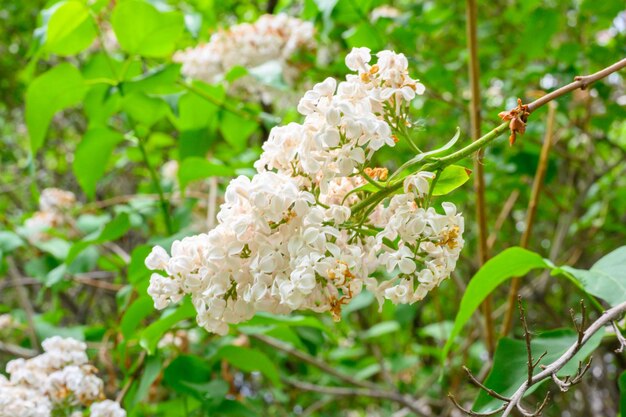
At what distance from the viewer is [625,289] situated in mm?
876

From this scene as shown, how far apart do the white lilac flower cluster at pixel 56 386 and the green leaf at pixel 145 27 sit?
0.63 m

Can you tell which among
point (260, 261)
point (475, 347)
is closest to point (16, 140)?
point (475, 347)

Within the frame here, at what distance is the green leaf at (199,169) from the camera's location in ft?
4.68

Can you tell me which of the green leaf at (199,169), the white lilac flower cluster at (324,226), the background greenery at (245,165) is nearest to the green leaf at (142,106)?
the background greenery at (245,165)

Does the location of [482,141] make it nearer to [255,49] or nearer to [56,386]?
[56,386]

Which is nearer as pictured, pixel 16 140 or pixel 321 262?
pixel 321 262

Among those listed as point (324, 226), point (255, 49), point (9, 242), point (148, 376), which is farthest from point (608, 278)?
point (9, 242)

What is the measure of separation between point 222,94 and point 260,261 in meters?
0.97

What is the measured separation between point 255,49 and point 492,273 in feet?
4.00

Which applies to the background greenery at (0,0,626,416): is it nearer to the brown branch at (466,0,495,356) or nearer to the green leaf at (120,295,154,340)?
the green leaf at (120,295,154,340)

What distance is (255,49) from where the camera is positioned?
6.44ft

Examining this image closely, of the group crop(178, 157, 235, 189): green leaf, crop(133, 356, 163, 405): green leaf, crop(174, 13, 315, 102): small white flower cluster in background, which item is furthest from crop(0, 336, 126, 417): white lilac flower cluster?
crop(174, 13, 315, 102): small white flower cluster in background

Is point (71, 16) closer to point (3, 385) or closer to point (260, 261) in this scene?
point (3, 385)

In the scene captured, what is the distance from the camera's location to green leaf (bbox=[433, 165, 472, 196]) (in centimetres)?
71
